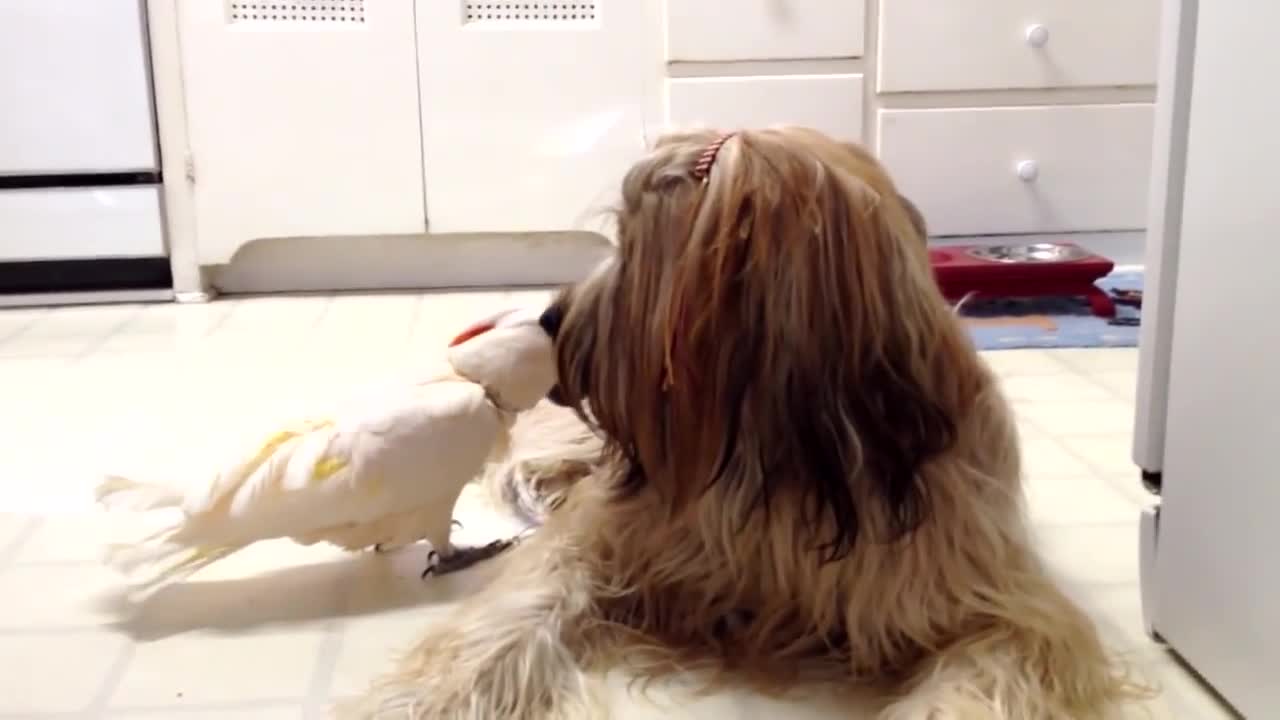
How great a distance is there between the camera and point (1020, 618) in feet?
3.66

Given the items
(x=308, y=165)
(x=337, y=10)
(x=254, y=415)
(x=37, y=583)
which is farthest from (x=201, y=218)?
(x=37, y=583)

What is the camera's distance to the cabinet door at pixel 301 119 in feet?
9.41

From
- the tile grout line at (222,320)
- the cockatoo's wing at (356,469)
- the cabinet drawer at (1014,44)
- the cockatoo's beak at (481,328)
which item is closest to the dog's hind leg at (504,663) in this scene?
the cockatoo's wing at (356,469)

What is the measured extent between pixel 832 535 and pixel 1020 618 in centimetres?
18

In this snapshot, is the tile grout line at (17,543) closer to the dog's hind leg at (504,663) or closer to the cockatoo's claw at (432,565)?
the cockatoo's claw at (432,565)

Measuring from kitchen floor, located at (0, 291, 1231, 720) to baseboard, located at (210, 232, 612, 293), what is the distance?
363 millimetres

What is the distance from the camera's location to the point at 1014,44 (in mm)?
2932

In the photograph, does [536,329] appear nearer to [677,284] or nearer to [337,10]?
[677,284]

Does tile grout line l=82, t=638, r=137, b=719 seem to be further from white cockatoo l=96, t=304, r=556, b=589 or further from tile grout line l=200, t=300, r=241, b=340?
tile grout line l=200, t=300, r=241, b=340

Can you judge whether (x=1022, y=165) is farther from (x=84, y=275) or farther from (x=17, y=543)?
(x=17, y=543)

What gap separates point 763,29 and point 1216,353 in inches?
78.0

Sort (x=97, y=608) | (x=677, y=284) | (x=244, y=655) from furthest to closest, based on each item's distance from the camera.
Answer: (x=97, y=608) → (x=244, y=655) → (x=677, y=284)

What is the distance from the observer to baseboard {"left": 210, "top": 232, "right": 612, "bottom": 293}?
3059 mm

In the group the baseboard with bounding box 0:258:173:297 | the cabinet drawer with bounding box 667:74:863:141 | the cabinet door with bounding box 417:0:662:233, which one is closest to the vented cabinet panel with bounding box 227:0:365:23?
the cabinet door with bounding box 417:0:662:233
